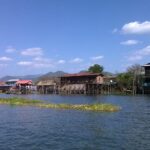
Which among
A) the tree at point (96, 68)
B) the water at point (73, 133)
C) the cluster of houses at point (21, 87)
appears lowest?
the water at point (73, 133)

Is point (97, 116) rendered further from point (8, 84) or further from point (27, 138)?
point (8, 84)

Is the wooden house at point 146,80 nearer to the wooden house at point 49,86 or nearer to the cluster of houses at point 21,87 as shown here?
the wooden house at point 49,86

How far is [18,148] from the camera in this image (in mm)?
23875

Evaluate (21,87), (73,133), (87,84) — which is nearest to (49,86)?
(21,87)

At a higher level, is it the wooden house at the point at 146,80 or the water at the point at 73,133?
the wooden house at the point at 146,80

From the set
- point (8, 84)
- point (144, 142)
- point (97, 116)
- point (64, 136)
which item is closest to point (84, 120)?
point (97, 116)

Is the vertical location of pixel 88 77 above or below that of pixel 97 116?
above

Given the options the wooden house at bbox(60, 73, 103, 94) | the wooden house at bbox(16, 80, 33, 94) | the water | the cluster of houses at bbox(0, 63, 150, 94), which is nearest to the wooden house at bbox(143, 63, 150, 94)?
the cluster of houses at bbox(0, 63, 150, 94)

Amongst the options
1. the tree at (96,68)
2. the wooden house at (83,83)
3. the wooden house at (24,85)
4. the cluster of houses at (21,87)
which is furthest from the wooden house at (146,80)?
the wooden house at (24,85)

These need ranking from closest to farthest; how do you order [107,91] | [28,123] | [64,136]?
[64,136], [28,123], [107,91]

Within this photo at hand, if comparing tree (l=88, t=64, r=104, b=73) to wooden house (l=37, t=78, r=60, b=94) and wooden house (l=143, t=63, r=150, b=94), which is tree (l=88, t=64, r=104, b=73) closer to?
wooden house (l=37, t=78, r=60, b=94)

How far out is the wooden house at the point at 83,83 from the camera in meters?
118

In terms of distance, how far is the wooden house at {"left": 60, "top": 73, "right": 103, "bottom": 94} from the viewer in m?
118

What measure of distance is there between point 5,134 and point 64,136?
4832 millimetres
